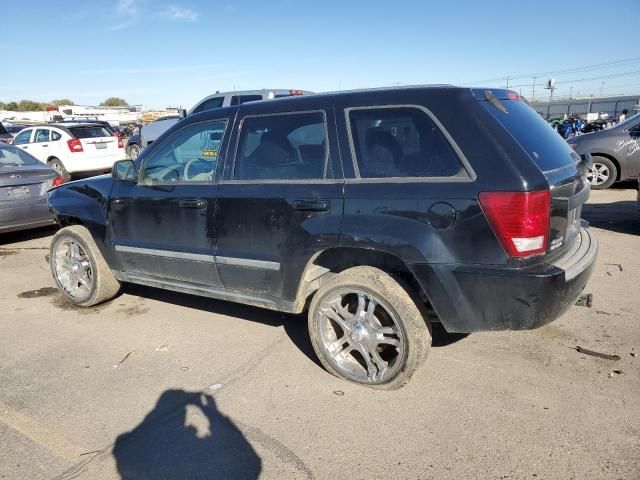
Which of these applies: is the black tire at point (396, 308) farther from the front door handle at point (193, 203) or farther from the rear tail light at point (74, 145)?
the rear tail light at point (74, 145)

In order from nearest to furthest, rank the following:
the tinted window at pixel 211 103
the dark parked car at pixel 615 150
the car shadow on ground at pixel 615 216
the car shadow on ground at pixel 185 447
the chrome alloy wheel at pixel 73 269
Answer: the car shadow on ground at pixel 185 447 → the chrome alloy wheel at pixel 73 269 → the car shadow on ground at pixel 615 216 → the dark parked car at pixel 615 150 → the tinted window at pixel 211 103

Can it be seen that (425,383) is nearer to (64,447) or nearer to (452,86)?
(452,86)

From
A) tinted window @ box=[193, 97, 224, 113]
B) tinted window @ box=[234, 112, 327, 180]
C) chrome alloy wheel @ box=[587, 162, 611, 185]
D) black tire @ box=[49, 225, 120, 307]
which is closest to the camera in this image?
tinted window @ box=[234, 112, 327, 180]

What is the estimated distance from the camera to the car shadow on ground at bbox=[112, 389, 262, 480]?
2.63 meters

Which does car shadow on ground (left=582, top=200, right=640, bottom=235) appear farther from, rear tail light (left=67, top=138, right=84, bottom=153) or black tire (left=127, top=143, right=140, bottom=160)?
black tire (left=127, top=143, right=140, bottom=160)

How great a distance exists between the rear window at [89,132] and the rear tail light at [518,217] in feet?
45.6

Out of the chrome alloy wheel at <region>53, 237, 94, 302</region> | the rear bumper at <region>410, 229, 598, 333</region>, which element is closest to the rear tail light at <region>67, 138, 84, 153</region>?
the chrome alloy wheel at <region>53, 237, 94, 302</region>

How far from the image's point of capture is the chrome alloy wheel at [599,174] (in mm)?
10227

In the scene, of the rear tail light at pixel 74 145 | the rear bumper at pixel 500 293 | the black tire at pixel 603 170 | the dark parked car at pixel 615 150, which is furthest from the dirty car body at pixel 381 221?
the rear tail light at pixel 74 145

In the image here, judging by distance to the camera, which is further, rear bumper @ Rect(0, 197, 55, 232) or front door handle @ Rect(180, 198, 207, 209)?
rear bumper @ Rect(0, 197, 55, 232)

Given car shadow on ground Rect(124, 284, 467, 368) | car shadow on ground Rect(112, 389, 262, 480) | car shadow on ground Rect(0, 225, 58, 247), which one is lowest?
car shadow on ground Rect(0, 225, 58, 247)

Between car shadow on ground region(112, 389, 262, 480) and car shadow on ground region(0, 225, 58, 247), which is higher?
car shadow on ground region(112, 389, 262, 480)

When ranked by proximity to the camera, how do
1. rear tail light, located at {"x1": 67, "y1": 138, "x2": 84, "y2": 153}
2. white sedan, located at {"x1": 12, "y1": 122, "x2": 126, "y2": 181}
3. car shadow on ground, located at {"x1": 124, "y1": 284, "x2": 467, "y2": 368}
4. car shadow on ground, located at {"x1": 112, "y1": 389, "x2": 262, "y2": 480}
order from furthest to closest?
white sedan, located at {"x1": 12, "y1": 122, "x2": 126, "y2": 181} → rear tail light, located at {"x1": 67, "y1": 138, "x2": 84, "y2": 153} → car shadow on ground, located at {"x1": 124, "y1": 284, "x2": 467, "y2": 368} → car shadow on ground, located at {"x1": 112, "y1": 389, "x2": 262, "y2": 480}

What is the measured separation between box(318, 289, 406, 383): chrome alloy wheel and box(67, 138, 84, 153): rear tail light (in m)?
12.8
